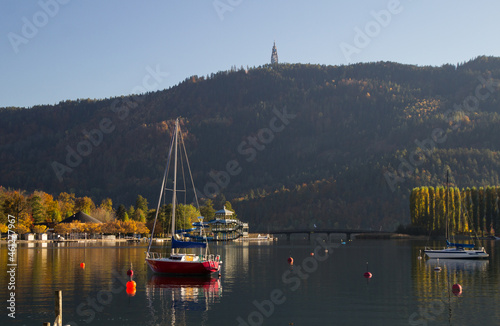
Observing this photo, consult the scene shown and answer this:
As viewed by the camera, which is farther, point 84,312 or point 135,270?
point 135,270

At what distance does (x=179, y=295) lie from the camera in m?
64.9

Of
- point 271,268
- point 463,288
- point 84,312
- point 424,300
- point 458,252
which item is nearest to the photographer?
point 84,312

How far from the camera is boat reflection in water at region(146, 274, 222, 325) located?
5381 centimetres

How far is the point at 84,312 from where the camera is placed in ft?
177

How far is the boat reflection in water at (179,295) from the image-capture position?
53812 millimetres

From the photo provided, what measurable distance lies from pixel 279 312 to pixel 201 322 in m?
7.93

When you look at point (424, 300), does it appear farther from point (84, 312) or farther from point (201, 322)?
point (84, 312)

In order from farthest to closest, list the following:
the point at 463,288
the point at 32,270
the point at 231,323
Answer: the point at 32,270, the point at 463,288, the point at 231,323

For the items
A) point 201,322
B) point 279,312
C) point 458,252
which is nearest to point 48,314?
point 201,322

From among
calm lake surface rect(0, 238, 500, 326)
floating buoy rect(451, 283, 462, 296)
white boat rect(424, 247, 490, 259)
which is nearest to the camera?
calm lake surface rect(0, 238, 500, 326)
